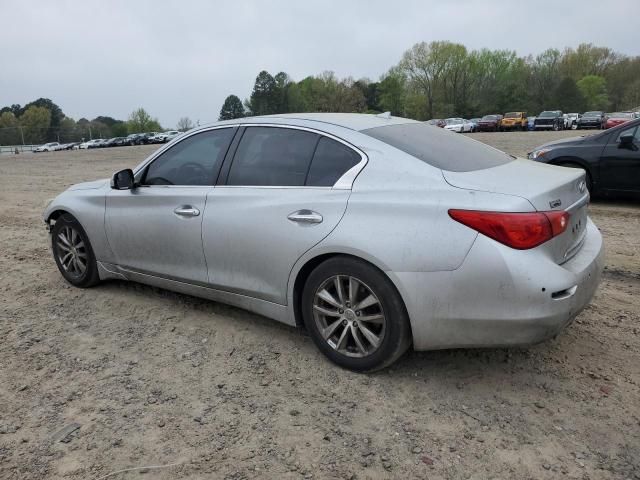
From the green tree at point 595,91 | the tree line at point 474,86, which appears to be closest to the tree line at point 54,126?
the tree line at point 474,86

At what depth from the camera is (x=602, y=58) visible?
9675cm

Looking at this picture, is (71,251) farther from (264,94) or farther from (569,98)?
(264,94)

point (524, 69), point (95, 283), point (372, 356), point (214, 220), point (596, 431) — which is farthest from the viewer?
point (524, 69)

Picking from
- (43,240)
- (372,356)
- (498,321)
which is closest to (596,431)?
(498,321)

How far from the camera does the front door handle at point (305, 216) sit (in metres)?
3.30

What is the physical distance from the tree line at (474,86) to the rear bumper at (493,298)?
3045 inches

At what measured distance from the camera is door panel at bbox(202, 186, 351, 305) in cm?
332

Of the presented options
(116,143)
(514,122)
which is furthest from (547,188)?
(116,143)

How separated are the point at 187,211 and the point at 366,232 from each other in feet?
4.99

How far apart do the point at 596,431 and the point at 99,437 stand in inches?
98.6

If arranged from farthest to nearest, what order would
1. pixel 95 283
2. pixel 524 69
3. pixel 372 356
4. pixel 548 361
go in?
pixel 524 69
pixel 95 283
pixel 548 361
pixel 372 356

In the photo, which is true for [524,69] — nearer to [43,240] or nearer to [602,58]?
[602,58]

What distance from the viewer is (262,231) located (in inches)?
140

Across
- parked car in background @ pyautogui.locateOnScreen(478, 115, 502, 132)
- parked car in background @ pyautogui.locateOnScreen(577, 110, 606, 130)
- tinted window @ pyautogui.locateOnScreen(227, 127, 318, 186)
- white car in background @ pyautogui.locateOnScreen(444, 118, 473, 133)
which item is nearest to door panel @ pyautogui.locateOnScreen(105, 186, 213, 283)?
tinted window @ pyautogui.locateOnScreen(227, 127, 318, 186)
